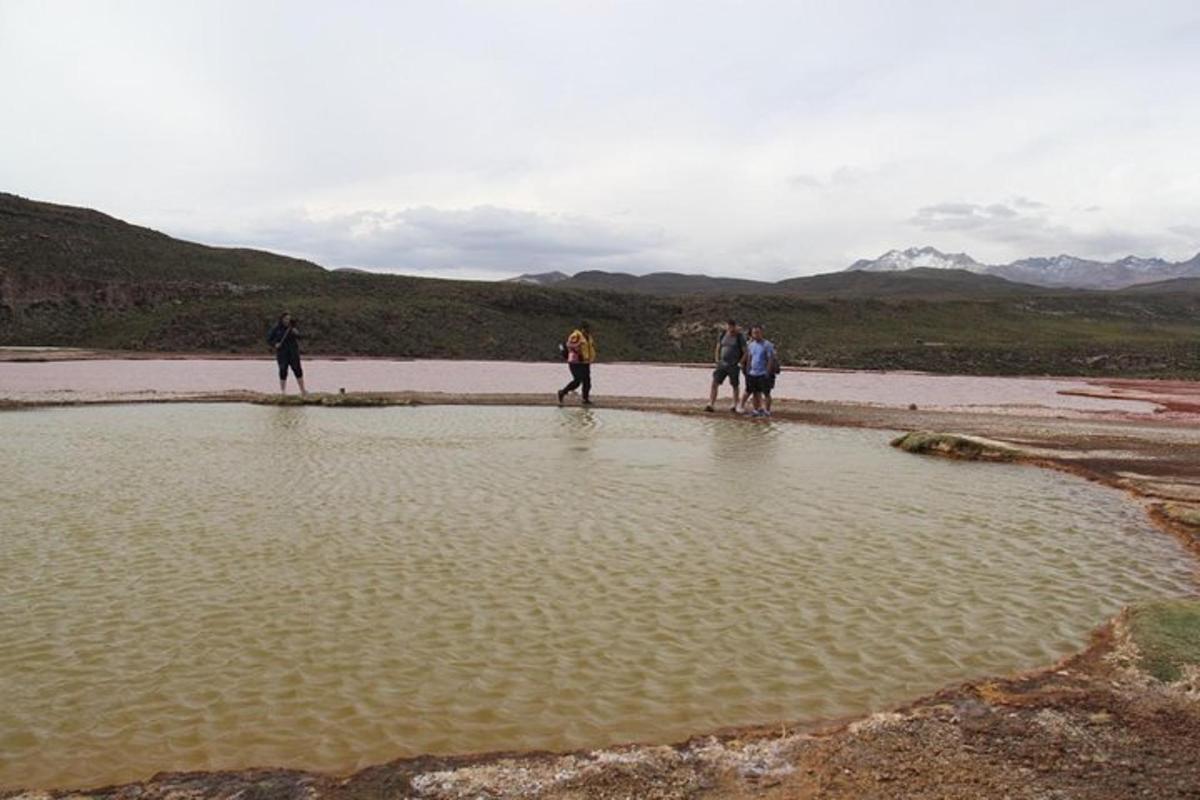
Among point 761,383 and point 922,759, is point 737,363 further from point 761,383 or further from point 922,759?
point 922,759

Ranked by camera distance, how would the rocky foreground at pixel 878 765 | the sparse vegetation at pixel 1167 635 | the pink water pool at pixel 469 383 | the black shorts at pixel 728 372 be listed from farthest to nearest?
the pink water pool at pixel 469 383, the black shorts at pixel 728 372, the sparse vegetation at pixel 1167 635, the rocky foreground at pixel 878 765

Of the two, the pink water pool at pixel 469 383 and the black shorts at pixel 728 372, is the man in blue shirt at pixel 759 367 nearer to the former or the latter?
the black shorts at pixel 728 372

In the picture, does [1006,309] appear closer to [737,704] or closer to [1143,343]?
[1143,343]

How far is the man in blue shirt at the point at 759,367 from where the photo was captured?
2516cm

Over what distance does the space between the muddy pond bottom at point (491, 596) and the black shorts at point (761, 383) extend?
8.71 metres

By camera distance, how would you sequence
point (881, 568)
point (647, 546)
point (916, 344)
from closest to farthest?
1. point (881, 568)
2. point (647, 546)
3. point (916, 344)

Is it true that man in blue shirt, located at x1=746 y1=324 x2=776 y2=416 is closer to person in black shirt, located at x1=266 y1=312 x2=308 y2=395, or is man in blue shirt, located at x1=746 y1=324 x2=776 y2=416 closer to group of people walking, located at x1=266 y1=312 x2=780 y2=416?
group of people walking, located at x1=266 y1=312 x2=780 y2=416

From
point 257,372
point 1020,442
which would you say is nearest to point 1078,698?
point 1020,442

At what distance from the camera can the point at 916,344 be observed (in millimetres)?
73188

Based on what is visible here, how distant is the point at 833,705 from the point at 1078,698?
1.76m

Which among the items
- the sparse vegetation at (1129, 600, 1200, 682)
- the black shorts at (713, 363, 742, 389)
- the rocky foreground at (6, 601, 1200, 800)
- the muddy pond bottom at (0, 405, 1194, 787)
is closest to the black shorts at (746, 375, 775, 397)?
the black shorts at (713, 363, 742, 389)

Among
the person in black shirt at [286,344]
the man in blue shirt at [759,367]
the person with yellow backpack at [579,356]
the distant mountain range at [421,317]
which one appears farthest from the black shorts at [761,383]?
the distant mountain range at [421,317]

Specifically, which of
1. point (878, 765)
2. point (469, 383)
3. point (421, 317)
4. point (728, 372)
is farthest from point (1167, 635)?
point (421, 317)

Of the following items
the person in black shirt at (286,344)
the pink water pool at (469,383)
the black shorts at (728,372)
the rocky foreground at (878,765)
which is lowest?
the rocky foreground at (878,765)
